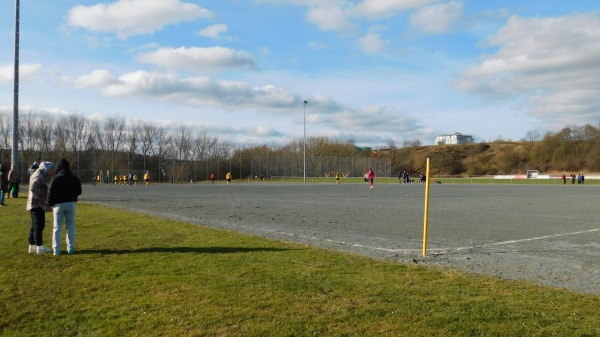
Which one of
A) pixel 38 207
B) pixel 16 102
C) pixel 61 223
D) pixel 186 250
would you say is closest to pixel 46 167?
pixel 38 207

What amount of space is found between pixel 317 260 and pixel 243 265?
1198mm

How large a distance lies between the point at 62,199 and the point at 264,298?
4960 mm

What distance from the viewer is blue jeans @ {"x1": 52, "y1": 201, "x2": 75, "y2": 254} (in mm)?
8602

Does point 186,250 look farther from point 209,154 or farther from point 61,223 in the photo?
point 209,154

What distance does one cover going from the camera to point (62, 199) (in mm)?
8688

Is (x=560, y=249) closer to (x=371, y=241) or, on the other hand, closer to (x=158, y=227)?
(x=371, y=241)

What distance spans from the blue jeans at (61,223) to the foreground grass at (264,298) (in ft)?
0.83

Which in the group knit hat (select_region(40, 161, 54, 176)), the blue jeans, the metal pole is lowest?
the blue jeans

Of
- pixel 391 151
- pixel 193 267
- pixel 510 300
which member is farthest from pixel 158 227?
pixel 391 151

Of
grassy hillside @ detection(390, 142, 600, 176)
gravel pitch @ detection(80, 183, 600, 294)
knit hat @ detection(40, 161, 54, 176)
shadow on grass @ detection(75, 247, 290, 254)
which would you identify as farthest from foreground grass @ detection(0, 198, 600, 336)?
grassy hillside @ detection(390, 142, 600, 176)

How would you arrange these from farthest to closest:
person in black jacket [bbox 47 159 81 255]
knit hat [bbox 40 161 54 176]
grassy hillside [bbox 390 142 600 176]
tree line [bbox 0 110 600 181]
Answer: grassy hillside [bbox 390 142 600 176] → tree line [bbox 0 110 600 181] → knit hat [bbox 40 161 54 176] → person in black jacket [bbox 47 159 81 255]

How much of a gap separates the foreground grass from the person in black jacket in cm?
35

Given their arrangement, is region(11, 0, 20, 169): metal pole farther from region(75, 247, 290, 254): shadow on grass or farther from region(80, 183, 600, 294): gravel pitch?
region(75, 247, 290, 254): shadow on grass

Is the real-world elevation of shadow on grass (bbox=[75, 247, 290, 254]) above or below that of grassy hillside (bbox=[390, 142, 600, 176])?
below
